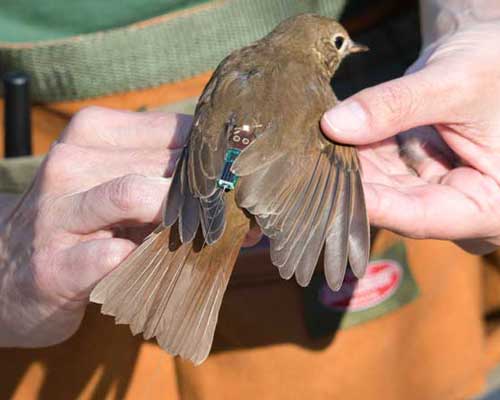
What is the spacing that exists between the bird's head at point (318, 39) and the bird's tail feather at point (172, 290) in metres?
0.81

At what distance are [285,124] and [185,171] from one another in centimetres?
33

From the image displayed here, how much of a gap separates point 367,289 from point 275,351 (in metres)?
0.37

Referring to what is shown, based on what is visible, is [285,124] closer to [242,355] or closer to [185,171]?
[185,171]

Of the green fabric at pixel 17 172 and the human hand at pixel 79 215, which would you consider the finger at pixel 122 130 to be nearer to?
the human hand at pixel 79 215

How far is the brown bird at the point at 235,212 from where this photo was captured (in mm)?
2602

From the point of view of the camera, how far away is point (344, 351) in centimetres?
342

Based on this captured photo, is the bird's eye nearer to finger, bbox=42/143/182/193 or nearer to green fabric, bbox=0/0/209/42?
green fabric, bbox=0/0/209/42

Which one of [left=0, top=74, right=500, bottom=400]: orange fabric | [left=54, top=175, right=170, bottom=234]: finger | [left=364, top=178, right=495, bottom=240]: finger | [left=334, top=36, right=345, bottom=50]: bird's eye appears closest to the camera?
[left=54, top=175, right=170, bottom=234]: finger

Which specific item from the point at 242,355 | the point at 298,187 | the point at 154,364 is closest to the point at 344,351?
the point at 242,355

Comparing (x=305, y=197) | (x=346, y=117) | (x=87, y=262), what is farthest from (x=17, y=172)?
(x=346, y=117)

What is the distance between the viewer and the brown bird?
2.60 m

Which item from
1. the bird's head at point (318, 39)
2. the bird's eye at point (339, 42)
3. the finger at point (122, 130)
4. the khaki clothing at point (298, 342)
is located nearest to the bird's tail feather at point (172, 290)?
the finger at point (122, 130)

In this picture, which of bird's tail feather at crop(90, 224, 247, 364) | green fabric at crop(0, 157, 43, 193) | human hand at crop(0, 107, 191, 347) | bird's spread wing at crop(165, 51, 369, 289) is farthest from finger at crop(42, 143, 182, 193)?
green fabric at crop(0, 157, 43, 193)

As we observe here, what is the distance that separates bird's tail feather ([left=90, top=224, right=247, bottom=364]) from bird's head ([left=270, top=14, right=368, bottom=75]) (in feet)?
2.67
